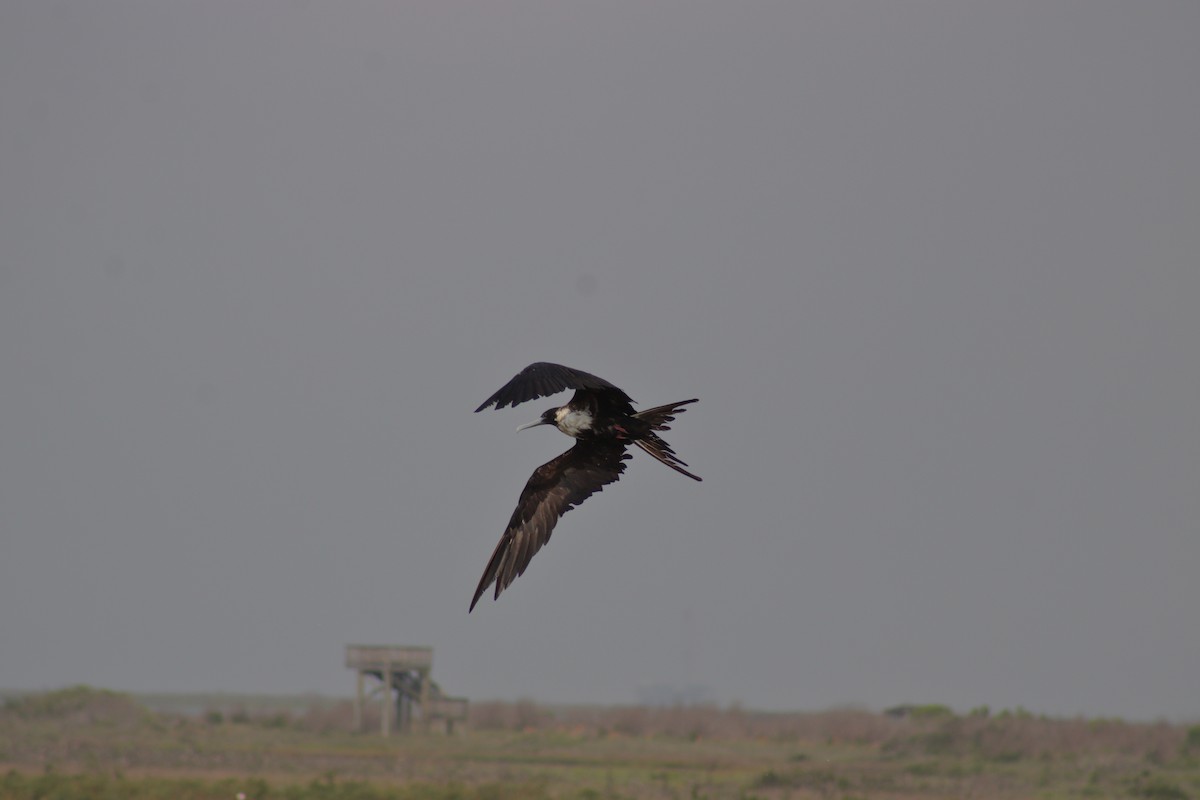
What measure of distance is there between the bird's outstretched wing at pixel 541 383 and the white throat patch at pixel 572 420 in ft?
5.02

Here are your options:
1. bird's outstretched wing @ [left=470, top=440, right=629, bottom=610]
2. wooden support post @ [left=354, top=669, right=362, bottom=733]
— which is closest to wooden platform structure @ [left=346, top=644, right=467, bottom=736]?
wooden support post @ [left=354, top=669, right=362, bottom=733]

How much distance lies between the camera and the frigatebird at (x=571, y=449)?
1338 centimetres

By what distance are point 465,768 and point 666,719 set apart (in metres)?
22.3

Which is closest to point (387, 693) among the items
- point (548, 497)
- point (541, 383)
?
point (548, 497)

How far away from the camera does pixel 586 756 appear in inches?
1997

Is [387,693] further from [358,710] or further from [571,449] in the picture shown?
[571,449]

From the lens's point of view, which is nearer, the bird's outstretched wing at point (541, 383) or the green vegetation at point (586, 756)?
the bird's outstretched wing at point (541, 383)

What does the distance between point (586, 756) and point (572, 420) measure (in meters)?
37.1

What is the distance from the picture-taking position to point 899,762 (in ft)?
161

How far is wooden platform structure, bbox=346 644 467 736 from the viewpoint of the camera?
5847 cm

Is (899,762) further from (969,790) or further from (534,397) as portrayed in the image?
(534,397)

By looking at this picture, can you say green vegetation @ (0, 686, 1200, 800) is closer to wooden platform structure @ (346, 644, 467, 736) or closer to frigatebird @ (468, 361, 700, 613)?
wooden platform structure @ (346, 644, 467, 736)

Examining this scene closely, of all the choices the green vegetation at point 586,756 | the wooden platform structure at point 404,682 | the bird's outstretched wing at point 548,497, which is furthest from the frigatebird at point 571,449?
the wooden platform structure at point 404,682

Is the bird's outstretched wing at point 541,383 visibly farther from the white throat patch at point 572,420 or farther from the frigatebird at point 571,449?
the white throat patch at point 572,420
